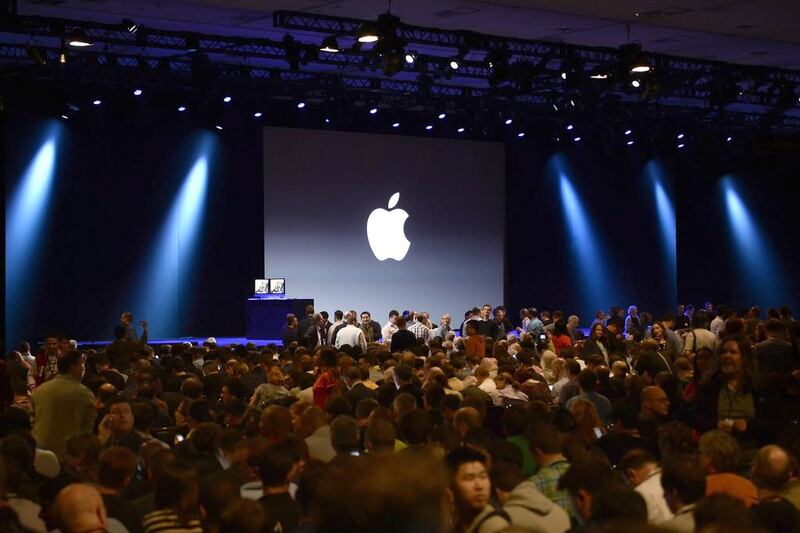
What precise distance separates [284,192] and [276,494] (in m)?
19.0

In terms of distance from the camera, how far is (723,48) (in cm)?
1980

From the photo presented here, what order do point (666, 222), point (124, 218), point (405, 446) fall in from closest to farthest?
point (405, 446) → point (124, 218) → point (666, 222)

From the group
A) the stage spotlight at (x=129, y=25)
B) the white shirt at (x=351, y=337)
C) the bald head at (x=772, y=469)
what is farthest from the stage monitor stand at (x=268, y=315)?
the bald head at (x=772, y=469)

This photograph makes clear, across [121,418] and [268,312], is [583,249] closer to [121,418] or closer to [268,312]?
[268,312]

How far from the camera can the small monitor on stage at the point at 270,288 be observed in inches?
863

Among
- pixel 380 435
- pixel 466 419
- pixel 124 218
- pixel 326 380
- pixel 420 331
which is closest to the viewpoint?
pixel 380 435

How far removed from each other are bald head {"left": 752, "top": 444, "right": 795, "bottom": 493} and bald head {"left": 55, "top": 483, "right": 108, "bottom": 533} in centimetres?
290

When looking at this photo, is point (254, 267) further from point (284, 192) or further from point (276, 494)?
point (276, 494)

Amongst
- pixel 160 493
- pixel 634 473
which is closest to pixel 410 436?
pixel 634 473

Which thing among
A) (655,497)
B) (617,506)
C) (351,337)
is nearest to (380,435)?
(655,497)

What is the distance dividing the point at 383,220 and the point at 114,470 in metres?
20.1

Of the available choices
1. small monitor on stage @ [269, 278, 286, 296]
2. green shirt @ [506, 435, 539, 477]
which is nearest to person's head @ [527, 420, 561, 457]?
green shirt @ [506, 435, 539, 477]

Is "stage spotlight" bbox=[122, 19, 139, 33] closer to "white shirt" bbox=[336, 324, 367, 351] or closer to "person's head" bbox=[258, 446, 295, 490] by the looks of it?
"white shirt" bbox=[336, 324, 367, 351]

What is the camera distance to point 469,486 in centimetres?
436
